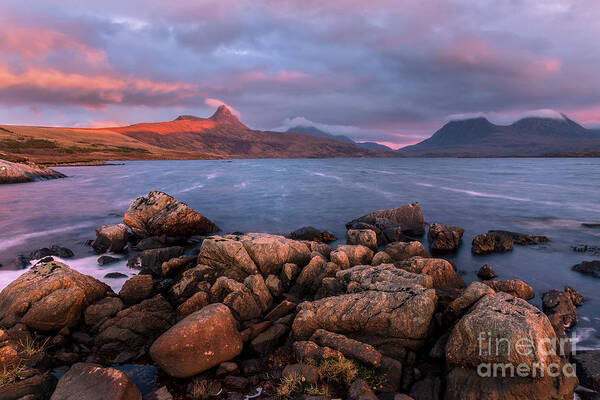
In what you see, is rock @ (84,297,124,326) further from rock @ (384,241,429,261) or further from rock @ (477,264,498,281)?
rock @ (477,264,498,281)

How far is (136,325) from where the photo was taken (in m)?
9.05

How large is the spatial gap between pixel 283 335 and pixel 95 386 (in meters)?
4.60

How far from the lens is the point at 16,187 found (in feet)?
143

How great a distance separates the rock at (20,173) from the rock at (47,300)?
53400mm

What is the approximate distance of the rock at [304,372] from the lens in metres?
6.54

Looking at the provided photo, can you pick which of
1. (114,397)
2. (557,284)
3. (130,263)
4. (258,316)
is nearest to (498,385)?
(258,316)

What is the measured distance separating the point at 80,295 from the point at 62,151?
164 m

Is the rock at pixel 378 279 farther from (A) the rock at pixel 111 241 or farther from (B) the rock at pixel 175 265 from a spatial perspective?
(A) the rock at pixel 111 241

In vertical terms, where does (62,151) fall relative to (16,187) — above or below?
above

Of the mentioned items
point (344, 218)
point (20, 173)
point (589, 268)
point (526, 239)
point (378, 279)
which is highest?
point (20, 173)

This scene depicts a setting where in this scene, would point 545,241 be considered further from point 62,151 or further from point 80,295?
point 62,151

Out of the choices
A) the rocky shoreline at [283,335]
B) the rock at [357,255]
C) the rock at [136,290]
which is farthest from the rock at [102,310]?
the rock at [357,255]

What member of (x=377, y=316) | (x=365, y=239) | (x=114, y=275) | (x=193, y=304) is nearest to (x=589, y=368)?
(x=377, y=316)

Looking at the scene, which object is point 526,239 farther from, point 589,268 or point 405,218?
point 405,218
